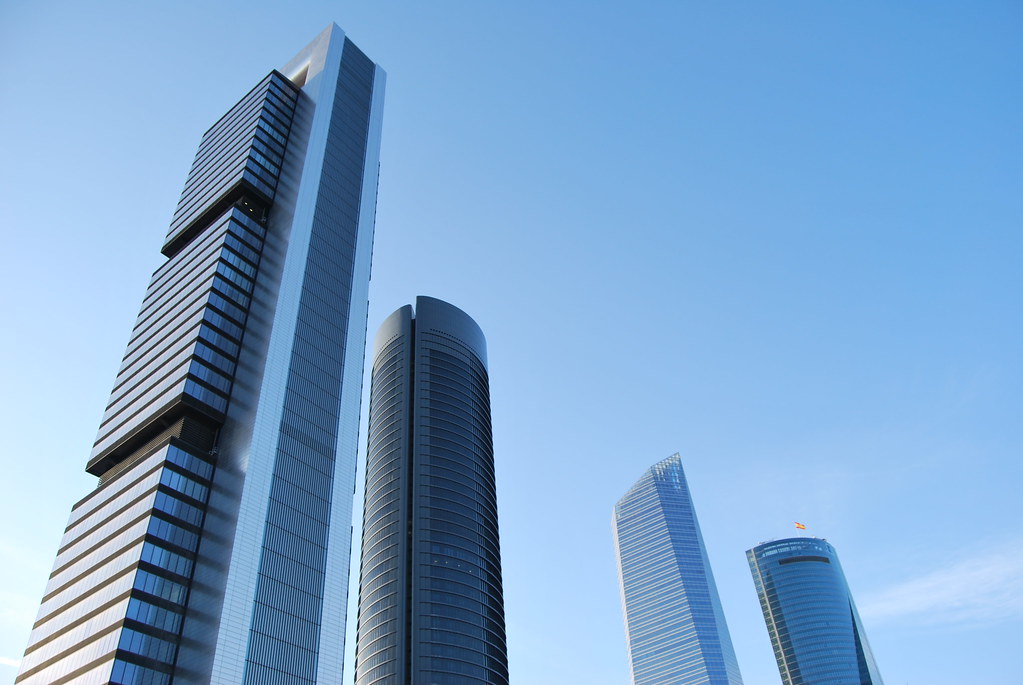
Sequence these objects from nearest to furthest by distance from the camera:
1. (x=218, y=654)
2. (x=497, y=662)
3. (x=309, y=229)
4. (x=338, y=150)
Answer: (x=218, y=654), (x=309, y=229), (x=338, y=150), (x=497, y=662)

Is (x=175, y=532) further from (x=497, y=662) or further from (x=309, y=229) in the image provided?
(x=497, y=662)

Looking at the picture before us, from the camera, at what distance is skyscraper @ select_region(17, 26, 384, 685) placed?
288ft

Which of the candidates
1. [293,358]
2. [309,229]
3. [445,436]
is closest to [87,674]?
[293,358]

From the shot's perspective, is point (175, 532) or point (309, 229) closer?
point (175, 532)

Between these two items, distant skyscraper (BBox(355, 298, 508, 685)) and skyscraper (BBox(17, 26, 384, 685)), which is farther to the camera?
distant skyscraper (BBox(355, 298, 508, 685))

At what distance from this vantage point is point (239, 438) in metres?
103

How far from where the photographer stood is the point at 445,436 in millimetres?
198750

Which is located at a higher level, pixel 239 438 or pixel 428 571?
pixel 428 571

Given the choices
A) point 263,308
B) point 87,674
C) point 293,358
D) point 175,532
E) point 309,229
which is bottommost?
point 87,674

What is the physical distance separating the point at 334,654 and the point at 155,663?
2008cm

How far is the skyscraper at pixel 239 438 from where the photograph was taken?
87812 mm

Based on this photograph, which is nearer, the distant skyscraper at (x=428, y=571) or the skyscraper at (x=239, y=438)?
the skyscraper at (x=239, y=438)

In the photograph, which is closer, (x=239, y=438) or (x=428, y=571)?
(x=239, y=438)

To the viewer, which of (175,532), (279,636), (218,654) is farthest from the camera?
(175,532)
